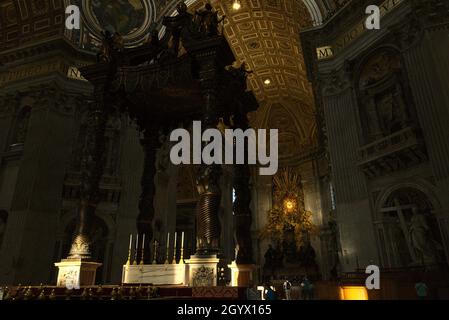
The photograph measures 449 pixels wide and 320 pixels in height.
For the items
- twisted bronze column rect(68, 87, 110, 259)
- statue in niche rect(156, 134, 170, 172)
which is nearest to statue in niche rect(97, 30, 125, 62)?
twisted bronze column rect(68, 87, 110, 259)

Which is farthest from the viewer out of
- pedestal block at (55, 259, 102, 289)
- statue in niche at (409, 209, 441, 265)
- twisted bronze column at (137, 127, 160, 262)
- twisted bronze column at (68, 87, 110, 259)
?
statue in niche at (409, 209, 441, 265)

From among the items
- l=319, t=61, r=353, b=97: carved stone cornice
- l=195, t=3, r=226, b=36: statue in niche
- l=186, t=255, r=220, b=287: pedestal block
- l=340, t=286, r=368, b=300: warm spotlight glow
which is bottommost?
l=340, t=286, r=368, b=300: warm spotlight glow

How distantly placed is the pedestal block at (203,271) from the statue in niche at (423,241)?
6.03m

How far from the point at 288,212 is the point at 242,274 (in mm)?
14963

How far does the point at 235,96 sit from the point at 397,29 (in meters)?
5.80

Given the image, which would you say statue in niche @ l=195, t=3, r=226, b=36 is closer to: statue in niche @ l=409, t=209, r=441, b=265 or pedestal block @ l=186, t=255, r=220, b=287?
pedestal block @ l=186, t=255, r=220, b=287

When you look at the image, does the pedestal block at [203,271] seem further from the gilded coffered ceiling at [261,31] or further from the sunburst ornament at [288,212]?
the sunburst ornament at [288,212]

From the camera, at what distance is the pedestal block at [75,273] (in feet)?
16.5

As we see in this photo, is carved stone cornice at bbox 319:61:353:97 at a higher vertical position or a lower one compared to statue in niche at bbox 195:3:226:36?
higher

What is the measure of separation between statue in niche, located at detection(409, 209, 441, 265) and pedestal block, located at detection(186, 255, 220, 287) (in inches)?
238

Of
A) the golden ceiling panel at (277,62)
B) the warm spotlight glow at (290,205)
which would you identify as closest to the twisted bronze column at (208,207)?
the golden ceiling panel at (277,62)

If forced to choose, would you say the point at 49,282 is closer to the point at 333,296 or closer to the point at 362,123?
the point at 333,296

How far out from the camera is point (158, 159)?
12.4m

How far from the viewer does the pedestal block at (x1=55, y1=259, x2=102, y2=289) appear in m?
5.03
